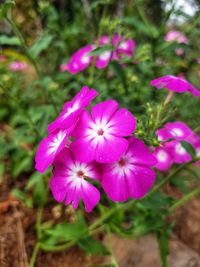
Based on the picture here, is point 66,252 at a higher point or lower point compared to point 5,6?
lower

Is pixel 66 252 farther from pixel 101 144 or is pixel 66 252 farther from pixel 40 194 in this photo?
pixel 101 144

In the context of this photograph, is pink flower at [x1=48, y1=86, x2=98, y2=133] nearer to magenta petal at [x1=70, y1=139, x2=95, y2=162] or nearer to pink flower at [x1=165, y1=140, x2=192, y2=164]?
magenta petal at [x1=70, y1=139, x2=95, y2=162]

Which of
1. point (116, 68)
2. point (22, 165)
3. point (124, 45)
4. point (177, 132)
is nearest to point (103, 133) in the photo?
point (177, 132)

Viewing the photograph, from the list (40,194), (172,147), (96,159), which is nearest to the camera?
(96,159)

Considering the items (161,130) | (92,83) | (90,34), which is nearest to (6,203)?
(92,83)

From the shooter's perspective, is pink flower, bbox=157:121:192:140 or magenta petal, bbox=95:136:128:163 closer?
magenta petal, bbox=95:136:128:163

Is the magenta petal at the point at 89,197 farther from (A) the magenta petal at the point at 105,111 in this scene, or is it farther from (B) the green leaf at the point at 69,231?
(B) the green leaf at the point at 69,231

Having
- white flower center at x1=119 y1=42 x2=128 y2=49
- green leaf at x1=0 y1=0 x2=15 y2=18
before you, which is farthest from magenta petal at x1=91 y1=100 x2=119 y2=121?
white flower center at x1=119 y1=42 x2=128 y2=49

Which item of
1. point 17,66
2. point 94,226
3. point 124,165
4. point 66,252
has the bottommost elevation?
point 66,252

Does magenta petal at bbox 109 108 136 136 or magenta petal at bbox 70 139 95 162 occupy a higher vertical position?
magenta petal at bbox 109 108 136 136
